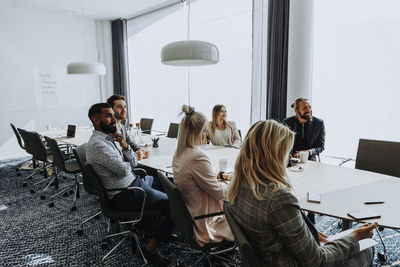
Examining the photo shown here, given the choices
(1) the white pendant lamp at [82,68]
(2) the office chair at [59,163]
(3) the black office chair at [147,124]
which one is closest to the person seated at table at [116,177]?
(2) the office chair at [59,163]

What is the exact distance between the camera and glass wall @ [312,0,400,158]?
145 inches

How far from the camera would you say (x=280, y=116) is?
4422 millimetres

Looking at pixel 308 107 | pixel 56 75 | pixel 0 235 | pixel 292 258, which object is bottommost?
pixel 0 235

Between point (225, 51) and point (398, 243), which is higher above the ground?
point (225, 51)

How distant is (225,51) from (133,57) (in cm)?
303

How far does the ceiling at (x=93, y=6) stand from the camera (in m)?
5.88

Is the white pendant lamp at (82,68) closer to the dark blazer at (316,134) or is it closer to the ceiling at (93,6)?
the ceiling at (93,6)

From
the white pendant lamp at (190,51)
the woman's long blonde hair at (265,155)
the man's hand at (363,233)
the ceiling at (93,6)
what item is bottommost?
the man's hand at (363,233)

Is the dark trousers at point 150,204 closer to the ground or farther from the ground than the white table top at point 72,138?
closer to the ground

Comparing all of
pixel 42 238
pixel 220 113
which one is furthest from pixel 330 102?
pixel 42 238

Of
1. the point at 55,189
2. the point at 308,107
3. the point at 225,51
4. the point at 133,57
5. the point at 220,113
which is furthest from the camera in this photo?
the point at 133,57

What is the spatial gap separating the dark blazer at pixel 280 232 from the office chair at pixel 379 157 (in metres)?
1.60

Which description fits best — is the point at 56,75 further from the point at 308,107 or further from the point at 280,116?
the point at 308,107

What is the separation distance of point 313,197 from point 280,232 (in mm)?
742
